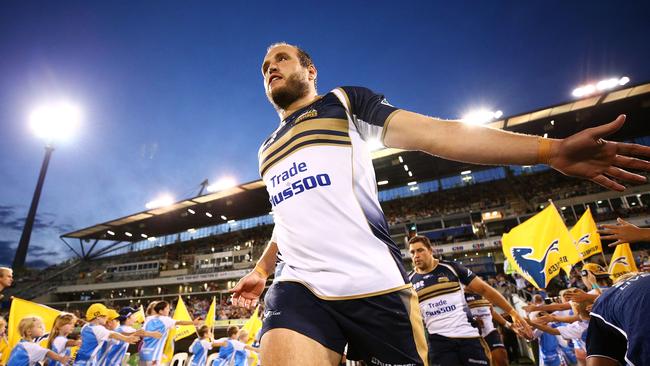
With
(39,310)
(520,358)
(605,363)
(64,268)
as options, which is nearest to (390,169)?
(520,358)

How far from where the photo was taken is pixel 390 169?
3027cm

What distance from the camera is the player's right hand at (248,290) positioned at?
6.48 feet

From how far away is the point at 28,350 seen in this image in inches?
249

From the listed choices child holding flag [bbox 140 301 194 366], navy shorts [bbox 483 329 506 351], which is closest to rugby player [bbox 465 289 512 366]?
navy shorts [bbox 483 329 506 351]

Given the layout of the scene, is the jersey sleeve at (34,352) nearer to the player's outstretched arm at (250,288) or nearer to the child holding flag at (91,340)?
the child holding flag at (91,340)

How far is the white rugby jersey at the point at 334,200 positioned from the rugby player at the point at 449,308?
347 cm

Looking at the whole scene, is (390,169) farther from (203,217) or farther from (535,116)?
(203,217)

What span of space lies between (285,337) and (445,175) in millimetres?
34228

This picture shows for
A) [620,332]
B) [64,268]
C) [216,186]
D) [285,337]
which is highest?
[216,186]

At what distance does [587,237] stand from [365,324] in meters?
10.3

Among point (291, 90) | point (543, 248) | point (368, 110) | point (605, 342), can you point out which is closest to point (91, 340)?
point (291, 90)

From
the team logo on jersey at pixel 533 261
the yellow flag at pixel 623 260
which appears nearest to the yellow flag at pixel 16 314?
the team logo on jersey at pixel 533 261

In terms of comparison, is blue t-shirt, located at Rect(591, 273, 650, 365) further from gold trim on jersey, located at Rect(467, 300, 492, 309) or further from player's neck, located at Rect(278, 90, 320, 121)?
gold trim on jersey, located at Rect(467, 300, 492, 309)

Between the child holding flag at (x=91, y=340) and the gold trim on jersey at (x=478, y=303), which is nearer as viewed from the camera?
the gold trim on jersey at (x=478, y=303)
